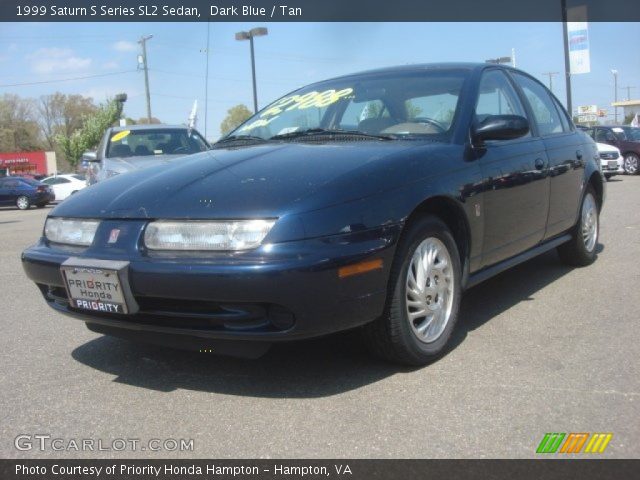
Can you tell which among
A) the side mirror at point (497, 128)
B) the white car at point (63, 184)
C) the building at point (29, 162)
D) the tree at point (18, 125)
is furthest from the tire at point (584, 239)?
the tree at point (18, 125)

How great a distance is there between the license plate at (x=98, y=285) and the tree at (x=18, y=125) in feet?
245

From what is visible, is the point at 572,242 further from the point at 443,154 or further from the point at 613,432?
the point at 613,432

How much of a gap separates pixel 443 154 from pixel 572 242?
2359 mm

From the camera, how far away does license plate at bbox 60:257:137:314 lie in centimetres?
269

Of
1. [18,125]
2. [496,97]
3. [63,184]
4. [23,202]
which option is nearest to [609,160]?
[496,97]

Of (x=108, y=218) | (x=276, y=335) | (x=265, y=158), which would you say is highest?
(x=265, y=158)

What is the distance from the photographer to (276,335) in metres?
2.61

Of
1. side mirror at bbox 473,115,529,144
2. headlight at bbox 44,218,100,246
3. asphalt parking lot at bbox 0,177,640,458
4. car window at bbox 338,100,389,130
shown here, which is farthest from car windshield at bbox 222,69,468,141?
headlight at bbox 44,218,100,246

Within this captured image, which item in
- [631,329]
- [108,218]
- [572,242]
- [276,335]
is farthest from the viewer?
[572,242]

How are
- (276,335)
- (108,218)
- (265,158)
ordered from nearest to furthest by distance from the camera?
(276,335) < (108,218) < (265,158)

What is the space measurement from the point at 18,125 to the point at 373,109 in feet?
259

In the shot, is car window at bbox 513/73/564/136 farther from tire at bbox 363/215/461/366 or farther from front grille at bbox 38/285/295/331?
front grille at bbox 38/285/295/331

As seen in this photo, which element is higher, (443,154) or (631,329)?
(443,154)
